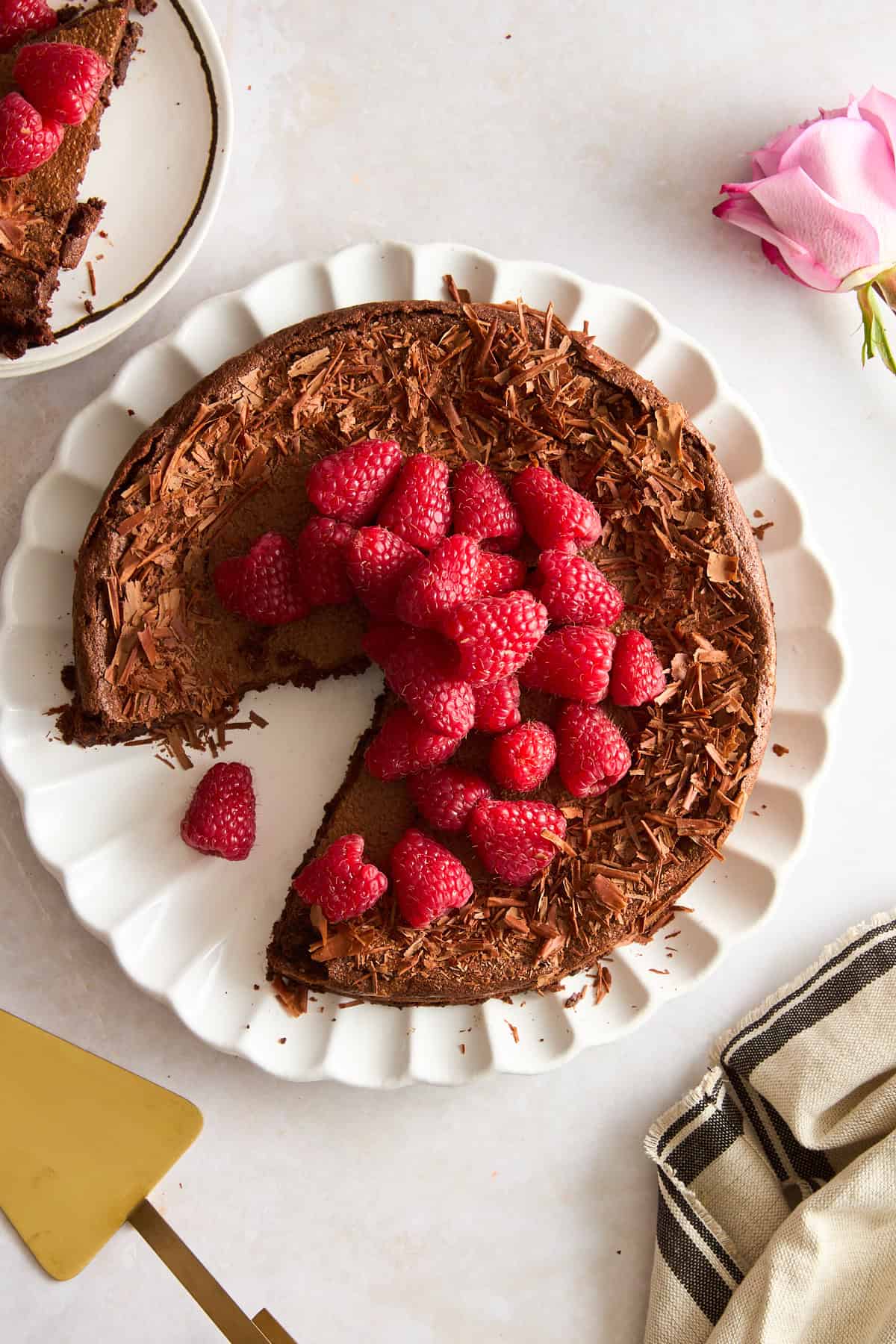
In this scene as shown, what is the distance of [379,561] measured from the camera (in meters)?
2.24

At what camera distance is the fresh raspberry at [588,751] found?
7.65 feet

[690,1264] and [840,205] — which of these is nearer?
[840,205]

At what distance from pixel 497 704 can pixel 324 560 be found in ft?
1.67

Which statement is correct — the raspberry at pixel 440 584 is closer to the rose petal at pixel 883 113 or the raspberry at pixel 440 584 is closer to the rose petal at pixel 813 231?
the rose petal at pixel 813 231

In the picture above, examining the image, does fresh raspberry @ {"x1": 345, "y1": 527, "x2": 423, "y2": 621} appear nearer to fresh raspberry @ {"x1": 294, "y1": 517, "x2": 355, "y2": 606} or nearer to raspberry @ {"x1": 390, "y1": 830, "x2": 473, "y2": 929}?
fresh raspberry @ {"x1": 294, "y1": 517, "x2": 355, "y2": 606}

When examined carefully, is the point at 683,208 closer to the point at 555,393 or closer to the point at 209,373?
the point at 555,393

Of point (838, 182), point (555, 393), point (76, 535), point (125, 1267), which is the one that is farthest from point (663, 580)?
point (125, 1267)

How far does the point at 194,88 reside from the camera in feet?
8.56

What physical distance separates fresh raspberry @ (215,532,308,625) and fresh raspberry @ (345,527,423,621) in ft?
0.68

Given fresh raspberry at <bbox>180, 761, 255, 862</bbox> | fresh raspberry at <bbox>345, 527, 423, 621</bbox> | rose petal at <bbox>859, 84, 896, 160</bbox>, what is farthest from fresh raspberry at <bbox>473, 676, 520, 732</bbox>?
rose petal at <bbox>859, 84, 896, 160</bbox>

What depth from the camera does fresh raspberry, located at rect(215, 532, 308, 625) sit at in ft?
7.89

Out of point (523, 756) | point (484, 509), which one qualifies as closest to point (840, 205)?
point (484, 509)

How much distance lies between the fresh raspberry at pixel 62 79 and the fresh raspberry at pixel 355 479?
3.38ft

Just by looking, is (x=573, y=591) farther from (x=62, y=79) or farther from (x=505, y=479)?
(x=62, y=79)
